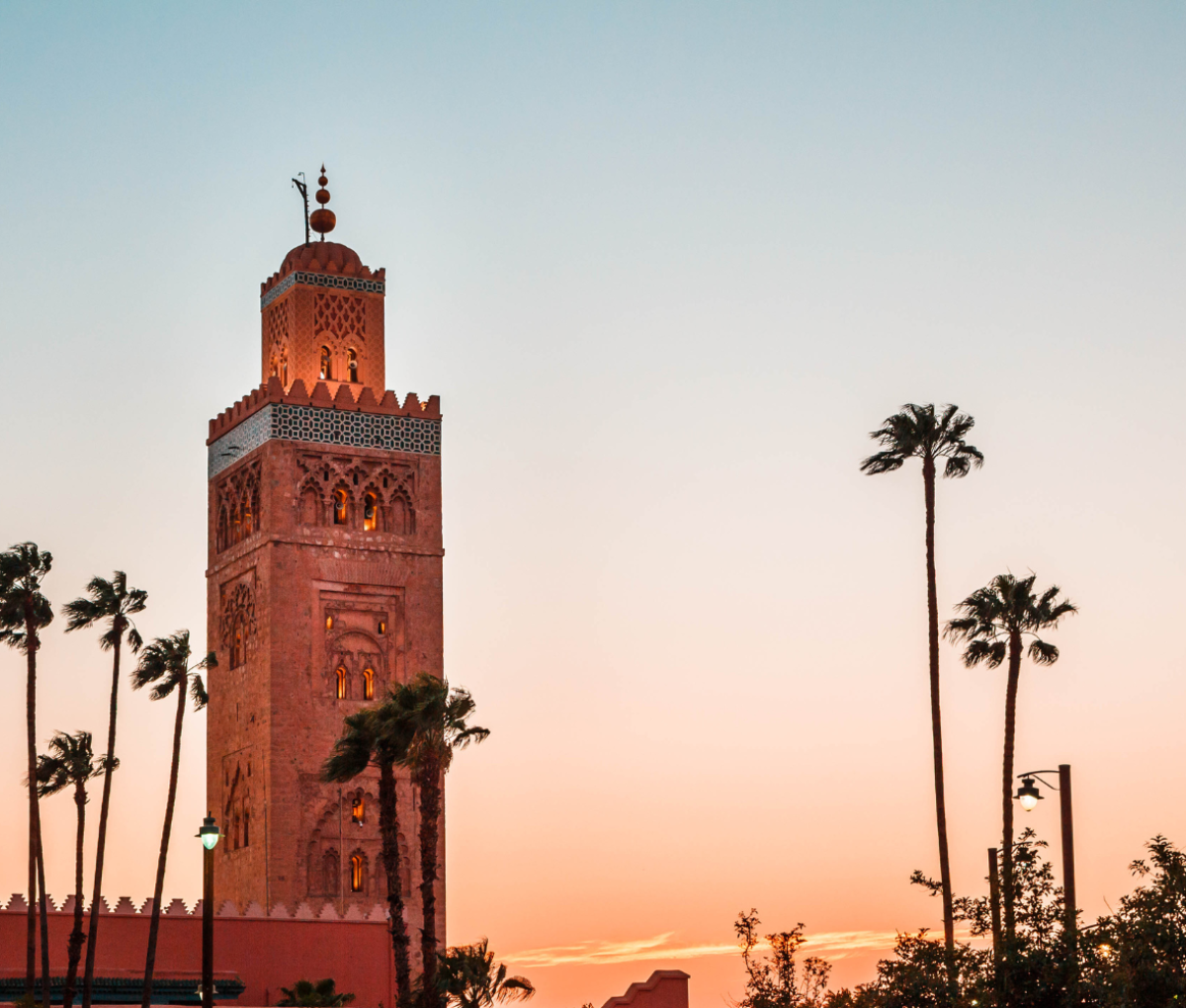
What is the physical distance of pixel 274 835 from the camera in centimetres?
5431

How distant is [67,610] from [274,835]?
28.1ft

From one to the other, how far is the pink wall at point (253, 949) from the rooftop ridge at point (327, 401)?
12410 mm

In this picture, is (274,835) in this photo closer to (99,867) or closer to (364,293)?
(99,867)

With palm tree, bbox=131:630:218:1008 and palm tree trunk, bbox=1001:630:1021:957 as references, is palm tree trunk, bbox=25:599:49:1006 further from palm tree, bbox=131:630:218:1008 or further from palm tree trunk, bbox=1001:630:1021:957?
palm tree trunk, bbox=1001:630:1021:957

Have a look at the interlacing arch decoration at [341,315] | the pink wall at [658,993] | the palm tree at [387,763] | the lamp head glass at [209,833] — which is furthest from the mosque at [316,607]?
the lamp head glass at [209,833]

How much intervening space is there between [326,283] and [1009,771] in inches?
998

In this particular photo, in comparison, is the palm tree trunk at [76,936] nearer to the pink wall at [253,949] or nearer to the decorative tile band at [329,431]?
the pink wall at [253,949]

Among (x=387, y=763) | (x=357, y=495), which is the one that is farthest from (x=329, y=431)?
(x=387, y=763)

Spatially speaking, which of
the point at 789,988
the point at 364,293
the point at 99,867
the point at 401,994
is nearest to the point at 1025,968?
the point at 401,994

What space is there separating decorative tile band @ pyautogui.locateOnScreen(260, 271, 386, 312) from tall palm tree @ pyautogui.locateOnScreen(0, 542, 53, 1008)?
12.8m

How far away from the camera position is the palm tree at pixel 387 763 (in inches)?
1543

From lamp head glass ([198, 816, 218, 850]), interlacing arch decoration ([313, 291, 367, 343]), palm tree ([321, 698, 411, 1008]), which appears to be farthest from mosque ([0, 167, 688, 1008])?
lamp head glass ([198, 816, 218, 850])

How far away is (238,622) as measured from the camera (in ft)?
190

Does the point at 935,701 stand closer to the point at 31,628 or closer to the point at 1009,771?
the point at 1009,771
